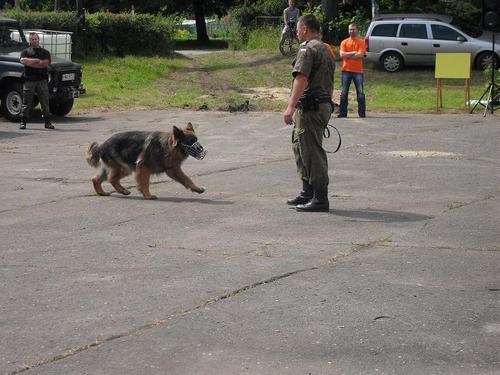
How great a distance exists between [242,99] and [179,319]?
63.6 feet

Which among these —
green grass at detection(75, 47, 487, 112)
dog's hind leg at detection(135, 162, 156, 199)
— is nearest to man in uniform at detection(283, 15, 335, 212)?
dog's hind leg at detection(135, 162, 156, 199)

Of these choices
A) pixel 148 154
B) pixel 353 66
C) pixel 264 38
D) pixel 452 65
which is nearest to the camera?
pixel 148 154

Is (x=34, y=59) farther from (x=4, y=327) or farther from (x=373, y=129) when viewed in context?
(x=4, y=327)

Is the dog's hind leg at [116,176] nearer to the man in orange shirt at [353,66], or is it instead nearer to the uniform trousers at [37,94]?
the uniform trousers at [37,94]

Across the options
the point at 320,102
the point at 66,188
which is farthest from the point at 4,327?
the point at 66,188

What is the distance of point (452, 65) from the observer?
24.0 m

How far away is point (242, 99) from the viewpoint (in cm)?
2562

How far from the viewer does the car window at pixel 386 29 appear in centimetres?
3105

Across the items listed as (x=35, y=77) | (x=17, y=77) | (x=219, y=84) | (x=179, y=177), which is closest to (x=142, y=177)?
(x=179, y=177)

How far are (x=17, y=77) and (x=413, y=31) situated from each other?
13.7 metres

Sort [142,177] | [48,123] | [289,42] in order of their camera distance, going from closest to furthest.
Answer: [142,177] → [48,123] → [289,42]

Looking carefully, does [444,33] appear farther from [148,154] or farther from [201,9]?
[201,9]

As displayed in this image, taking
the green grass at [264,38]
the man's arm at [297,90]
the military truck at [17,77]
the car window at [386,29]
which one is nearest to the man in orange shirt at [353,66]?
the military truck at [17,77]

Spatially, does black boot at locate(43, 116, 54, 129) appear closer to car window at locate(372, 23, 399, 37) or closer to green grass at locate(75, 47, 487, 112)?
green grass at locate(75, 47, 487, 112)
